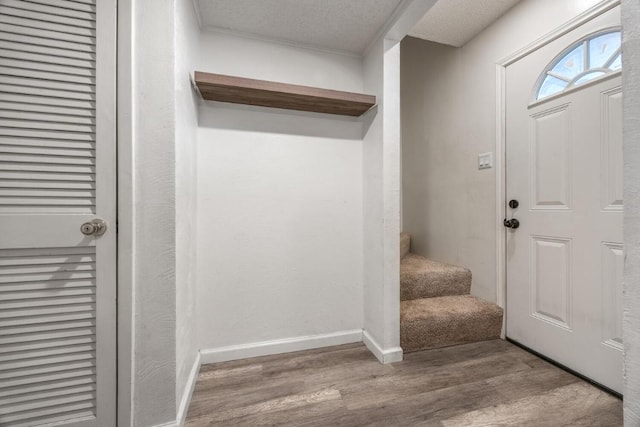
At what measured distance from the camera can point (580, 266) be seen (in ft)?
4.80

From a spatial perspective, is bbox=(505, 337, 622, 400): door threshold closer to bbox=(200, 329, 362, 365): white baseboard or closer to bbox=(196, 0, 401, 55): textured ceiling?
bbox=(200, 329, 362, 365): white baseboard

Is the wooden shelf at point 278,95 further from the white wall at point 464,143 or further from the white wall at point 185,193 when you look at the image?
the white wall at point 464,143

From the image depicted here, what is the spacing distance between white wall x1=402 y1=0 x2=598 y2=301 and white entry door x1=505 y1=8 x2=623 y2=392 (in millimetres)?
141

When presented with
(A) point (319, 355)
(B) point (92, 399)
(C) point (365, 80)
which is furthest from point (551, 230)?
(B) point (92, 399)

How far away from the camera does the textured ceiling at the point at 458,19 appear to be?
1782 millimetres

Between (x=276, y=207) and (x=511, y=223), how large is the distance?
172 cm

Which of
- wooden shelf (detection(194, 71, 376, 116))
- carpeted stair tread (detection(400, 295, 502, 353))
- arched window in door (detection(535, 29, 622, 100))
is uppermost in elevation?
arched window in door (detection(535, 29, 622, 100))

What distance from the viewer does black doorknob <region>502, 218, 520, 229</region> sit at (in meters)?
1.80

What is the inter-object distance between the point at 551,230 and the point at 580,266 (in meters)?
0.25

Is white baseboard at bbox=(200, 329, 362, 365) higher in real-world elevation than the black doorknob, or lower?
lower

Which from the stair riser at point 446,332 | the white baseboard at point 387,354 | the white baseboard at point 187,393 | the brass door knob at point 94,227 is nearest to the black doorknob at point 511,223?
the stair riser at point 446,332

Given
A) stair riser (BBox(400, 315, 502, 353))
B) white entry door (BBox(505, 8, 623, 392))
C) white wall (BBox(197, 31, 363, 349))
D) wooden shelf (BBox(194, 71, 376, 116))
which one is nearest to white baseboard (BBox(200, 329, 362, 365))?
white wall (BBox(197, 31, 363, 349))

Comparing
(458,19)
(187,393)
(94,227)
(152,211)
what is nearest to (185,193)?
(152,211)

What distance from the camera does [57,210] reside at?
985mm
